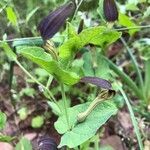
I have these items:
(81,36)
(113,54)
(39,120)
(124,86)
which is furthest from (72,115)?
(113,54)

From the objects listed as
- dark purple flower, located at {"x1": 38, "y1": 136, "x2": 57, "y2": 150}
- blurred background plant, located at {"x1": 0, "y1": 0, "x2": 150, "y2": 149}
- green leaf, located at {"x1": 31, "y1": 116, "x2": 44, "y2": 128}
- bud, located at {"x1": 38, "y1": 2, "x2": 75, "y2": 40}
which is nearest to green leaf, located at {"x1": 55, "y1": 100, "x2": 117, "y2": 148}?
dark purple flower, located at {"x1": 38, "y1": 136, "x2": 57, "y2": 150}

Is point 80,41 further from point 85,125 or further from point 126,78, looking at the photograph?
point 126,78

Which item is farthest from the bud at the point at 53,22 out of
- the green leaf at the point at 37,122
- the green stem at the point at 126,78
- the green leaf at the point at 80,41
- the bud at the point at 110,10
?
the green leaf at the point at 37,122

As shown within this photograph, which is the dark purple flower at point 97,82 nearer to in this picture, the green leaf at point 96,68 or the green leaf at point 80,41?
the green leaf at point 80,41

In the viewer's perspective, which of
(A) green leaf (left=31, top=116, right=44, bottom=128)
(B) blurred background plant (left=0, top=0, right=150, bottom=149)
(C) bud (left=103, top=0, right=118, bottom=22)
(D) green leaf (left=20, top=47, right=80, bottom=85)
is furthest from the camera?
(A) green leaf (left=31, top=116, right=44, bottom=128)

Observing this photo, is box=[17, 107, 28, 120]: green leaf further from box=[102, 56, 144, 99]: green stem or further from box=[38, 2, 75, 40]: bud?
box=[38, 2, 75, 40]: bud

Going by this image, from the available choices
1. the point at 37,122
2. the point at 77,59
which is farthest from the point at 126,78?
the point at 37,122
